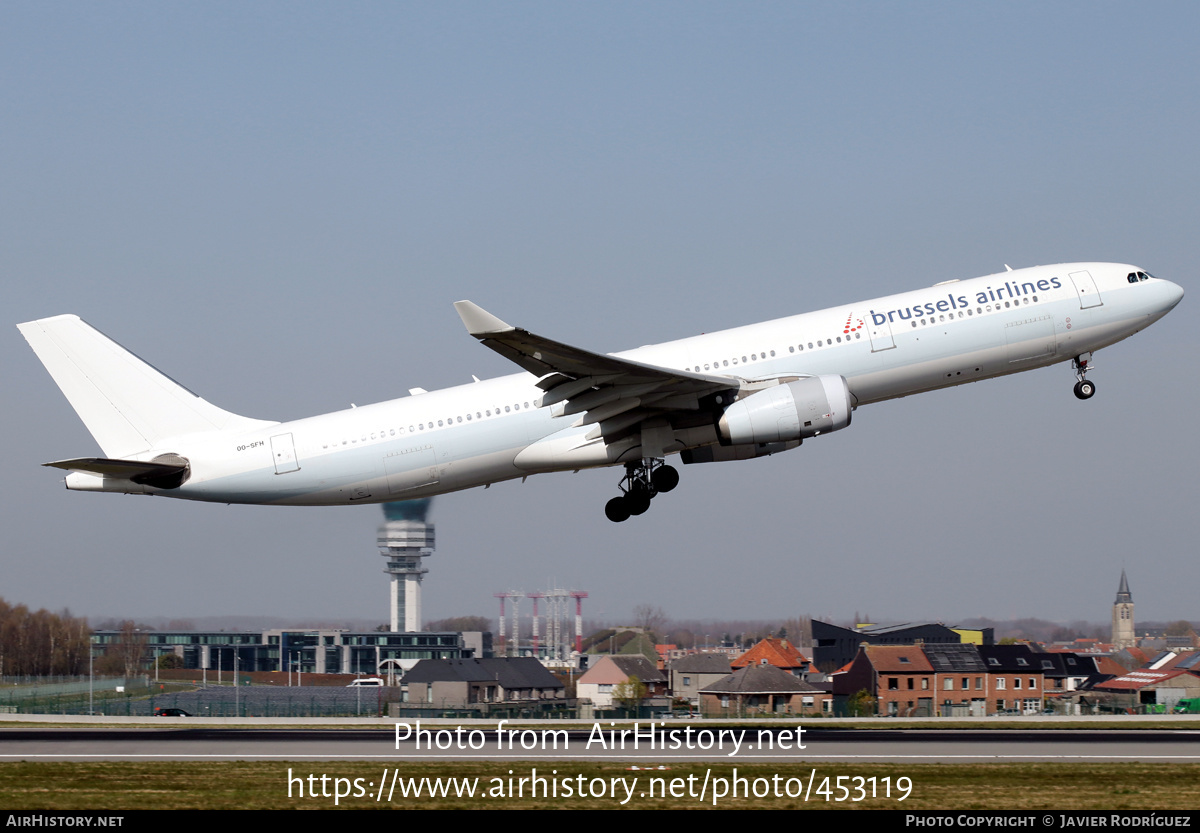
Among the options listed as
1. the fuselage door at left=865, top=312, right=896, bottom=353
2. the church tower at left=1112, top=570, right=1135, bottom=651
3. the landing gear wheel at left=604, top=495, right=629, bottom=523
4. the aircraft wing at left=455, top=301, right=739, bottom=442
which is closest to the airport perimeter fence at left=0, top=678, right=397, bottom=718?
the landing gear wheel at left=604, top=495, right=629, bottom=523

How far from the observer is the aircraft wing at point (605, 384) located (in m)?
31.9

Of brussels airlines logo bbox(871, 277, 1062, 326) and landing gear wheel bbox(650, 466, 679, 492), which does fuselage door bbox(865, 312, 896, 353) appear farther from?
landing gear wheel bbox(650, 466, 679, 492)

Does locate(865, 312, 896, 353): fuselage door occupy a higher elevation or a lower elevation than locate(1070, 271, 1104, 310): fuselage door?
lower

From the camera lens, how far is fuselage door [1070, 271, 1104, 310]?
37156 millimetres

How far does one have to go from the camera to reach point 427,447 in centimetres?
3578

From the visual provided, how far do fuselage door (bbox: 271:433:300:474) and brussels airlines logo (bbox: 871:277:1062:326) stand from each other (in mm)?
16863

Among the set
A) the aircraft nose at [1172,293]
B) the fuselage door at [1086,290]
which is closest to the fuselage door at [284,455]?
the fuselage door at [1086,290]

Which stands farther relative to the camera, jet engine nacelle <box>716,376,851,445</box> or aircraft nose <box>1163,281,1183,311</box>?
aircraft nose <box>1163,281,1183,311</box>

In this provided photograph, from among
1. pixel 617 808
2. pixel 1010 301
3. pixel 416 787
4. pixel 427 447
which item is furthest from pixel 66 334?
pixel 1010 301

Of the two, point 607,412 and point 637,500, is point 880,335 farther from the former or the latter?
point 637,500

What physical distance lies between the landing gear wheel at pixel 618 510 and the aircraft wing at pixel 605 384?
2847 millimetres

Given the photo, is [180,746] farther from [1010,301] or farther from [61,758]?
[1010,301]

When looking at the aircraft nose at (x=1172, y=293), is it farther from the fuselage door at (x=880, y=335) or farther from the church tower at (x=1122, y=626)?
the church tower at (x=1122, y=626)

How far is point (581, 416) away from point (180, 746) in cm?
1389
